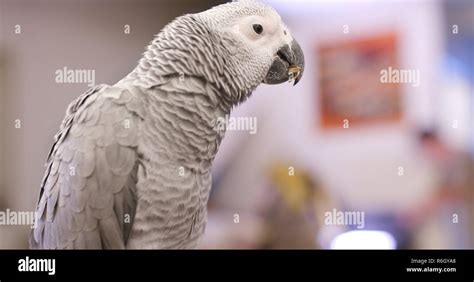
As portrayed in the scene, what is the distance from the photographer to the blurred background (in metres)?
1.62

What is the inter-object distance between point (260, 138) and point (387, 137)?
0.38 meters

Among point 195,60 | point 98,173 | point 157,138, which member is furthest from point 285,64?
point 98,173

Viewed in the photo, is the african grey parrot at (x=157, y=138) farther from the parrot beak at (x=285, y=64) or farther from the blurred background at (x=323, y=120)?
the blurred background at (x=323, y=120)

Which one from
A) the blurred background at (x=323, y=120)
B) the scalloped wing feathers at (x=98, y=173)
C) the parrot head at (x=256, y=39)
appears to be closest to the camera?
the scalloped wing feathers at (x=98, y=173)

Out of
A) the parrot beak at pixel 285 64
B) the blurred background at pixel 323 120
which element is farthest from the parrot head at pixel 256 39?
the blurred background at pixel 323 120

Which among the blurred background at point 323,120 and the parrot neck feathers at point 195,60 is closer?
the parrot neck feathers at point 195,60

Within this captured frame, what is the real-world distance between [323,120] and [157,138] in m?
0.59

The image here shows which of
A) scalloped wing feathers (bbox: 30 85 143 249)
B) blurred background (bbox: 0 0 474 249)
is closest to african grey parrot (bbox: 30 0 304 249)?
scalloped wing feathers (bbox: 30 85 143 249)

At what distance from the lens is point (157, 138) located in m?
1.32

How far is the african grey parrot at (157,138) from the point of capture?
129cm

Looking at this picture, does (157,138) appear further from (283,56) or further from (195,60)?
(283,56)
